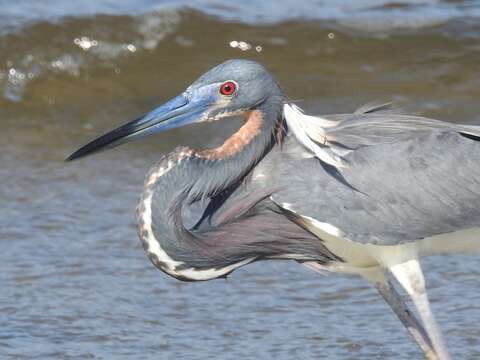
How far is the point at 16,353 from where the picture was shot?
4.94 m

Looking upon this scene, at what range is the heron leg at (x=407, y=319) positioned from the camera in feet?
15.9

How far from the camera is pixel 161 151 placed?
7.59 m

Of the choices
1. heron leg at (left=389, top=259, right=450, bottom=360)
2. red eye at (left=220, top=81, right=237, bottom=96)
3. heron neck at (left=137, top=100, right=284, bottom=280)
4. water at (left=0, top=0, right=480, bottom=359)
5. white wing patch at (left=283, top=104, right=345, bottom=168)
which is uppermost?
red eye at (left=220, top=81, right=237, bottom=96)

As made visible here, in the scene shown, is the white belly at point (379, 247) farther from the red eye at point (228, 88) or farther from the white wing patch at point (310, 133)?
the red eye at point (228, 88)

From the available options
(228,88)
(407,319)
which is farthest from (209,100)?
(407,319)

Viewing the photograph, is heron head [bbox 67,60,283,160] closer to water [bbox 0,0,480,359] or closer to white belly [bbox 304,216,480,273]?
white belly [bbox 304,216,480,273]

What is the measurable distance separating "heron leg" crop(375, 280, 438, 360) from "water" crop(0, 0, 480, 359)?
203mm

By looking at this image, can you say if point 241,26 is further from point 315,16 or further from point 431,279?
point 431,279

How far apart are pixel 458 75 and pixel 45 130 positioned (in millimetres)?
3028

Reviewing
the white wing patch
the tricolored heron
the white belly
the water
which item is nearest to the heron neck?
the tricolored heron

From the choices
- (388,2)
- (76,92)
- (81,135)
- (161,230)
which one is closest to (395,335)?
(161,230)

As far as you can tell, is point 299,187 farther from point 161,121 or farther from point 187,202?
point 161,121

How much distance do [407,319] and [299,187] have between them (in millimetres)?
804

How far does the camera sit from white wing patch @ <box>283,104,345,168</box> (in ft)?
14.8
